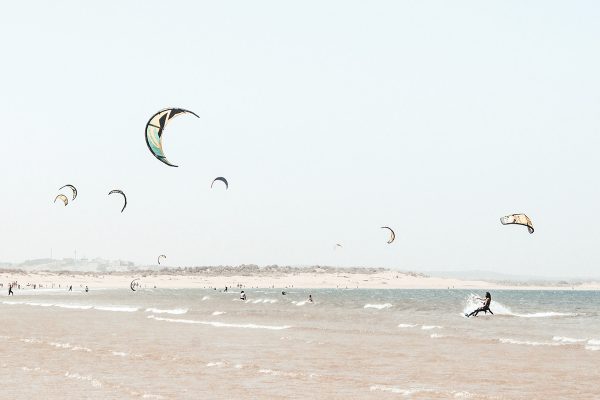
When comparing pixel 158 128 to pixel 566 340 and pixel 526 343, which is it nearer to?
pixel 526 343

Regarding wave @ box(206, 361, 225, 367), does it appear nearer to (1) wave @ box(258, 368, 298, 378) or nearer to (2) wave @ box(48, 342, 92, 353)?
(1) wave @ box(258, 368, 298, 378)

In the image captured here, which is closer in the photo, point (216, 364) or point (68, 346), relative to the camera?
point (216, 364)

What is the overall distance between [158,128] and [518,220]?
609 inches

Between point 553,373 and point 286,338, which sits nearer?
point 553,373

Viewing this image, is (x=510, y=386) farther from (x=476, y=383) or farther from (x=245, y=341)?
(x=245, y=341)

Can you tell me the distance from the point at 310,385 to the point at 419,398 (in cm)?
197

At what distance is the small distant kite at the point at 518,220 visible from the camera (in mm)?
29667

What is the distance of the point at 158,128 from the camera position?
21781 mm

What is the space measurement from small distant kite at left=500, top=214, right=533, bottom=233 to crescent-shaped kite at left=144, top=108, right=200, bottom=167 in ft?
46.2

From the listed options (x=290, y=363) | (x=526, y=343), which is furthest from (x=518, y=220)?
(x=290, y=363)

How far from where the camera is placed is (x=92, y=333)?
23141mm

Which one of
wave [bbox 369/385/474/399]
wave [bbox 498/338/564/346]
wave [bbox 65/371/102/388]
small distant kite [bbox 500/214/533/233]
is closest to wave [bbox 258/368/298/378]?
wave [bbox 369/385/474/399]

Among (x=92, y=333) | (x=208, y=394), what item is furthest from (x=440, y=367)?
(x=92, y=333)

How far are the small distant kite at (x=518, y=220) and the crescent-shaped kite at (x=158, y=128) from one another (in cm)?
1408
